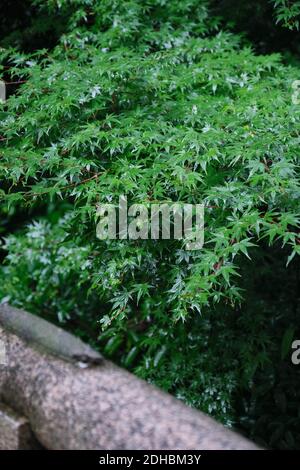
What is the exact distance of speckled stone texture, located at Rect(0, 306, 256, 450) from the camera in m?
1.57

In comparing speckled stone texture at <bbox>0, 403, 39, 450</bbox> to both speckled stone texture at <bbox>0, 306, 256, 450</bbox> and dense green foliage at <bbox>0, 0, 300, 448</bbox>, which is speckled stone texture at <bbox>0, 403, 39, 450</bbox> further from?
dense green foliage at <bbox>0, 0, 300, 448</bbox>

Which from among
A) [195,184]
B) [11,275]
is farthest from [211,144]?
[11,275]

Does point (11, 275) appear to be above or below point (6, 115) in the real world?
below

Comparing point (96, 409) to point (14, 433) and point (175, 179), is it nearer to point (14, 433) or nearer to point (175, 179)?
point (14, 433)

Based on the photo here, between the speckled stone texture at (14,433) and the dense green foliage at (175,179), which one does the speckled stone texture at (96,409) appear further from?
the dense green foliage at (175,179)

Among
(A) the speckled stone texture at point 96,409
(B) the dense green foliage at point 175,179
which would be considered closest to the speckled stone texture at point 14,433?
(A) the speckled stone texture at point 96,409

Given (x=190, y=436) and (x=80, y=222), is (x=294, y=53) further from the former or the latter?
(x=190, y=436)

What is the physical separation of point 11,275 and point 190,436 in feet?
9.91

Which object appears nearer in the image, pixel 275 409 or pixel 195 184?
pixel 195 184

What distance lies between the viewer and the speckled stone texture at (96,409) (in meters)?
1.57

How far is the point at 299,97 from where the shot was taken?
9.30 feet

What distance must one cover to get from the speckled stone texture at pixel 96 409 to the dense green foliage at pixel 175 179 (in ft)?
1.57

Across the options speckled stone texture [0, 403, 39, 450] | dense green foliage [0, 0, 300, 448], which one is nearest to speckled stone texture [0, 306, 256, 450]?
speckled stone texture [0, 403, 39, 450]

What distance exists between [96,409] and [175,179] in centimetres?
100
